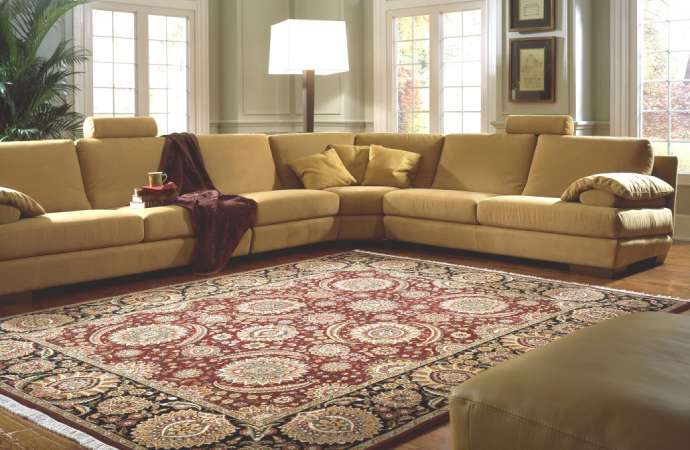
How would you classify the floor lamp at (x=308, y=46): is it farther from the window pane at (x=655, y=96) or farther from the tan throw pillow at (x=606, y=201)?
the tan throw pillow at (x=606, y=201)

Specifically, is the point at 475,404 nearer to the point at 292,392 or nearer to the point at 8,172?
the point at 292,392

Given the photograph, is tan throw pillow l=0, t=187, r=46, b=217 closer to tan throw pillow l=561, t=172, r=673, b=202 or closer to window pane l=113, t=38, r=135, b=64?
tan throw pillow l=561, t=172, r=673, b=202

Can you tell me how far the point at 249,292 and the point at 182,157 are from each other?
152 centimetres

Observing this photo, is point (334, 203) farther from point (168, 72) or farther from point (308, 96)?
point (168, 72)

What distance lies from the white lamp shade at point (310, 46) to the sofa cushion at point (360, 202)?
1.20m

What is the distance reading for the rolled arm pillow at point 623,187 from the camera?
16.3 ft

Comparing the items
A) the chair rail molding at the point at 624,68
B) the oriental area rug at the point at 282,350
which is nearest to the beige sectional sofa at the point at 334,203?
the oriental area rug at the point at 282,350

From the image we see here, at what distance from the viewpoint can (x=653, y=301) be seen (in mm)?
4418

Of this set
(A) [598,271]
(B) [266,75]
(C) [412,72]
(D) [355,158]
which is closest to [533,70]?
(C) [412,72]

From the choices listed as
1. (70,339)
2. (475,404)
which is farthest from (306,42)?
(475,404)

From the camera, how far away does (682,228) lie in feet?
21.6

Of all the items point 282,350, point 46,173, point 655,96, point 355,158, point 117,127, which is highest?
point 655,96

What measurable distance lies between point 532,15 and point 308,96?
1923mm

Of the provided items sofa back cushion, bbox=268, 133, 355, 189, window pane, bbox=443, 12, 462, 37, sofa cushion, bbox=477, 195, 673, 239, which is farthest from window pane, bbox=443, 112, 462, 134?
sofa cushion, bbox=477, 195, 673, 239
